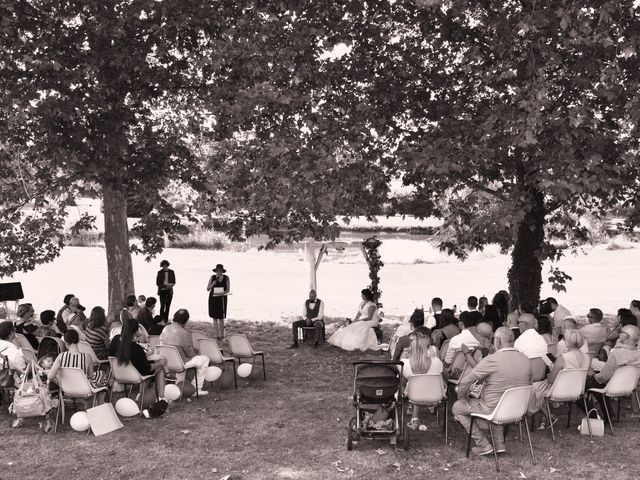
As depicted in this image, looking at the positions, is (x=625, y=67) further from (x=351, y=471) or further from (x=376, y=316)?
(x=351, y=471)

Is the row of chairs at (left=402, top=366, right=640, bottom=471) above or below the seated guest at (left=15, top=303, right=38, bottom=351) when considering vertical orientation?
below

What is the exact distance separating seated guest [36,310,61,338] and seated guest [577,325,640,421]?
775 centimetres

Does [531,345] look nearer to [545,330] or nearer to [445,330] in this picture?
[545,330]

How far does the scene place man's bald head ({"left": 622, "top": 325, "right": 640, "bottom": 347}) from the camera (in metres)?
9.22

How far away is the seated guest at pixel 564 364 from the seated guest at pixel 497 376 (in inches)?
35.8

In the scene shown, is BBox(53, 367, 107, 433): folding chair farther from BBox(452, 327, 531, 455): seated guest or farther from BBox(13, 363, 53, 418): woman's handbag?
BBox(452, 327, 531, 455): seated guest

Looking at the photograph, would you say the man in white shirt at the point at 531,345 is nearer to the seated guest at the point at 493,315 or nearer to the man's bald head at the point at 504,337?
the man's bald head at the point at 504,337

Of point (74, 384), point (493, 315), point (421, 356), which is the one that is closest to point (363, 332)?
point (493, 315)

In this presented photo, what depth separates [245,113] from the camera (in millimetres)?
12531

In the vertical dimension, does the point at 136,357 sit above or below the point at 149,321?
below

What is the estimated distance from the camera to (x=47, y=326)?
10953 mm

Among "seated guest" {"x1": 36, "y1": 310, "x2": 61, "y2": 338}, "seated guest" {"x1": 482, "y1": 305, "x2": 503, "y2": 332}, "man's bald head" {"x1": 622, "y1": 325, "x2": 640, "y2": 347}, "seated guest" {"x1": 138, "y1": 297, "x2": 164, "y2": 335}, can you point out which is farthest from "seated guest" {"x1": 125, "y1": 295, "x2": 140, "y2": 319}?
"man's bald head" {"x1": 622, "y1": 325, "x2": 640, "y2": 347}

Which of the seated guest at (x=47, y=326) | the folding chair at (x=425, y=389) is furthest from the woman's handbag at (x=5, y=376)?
the folding chair at (x=425, y=389)

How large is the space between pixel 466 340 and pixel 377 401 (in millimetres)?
1795
